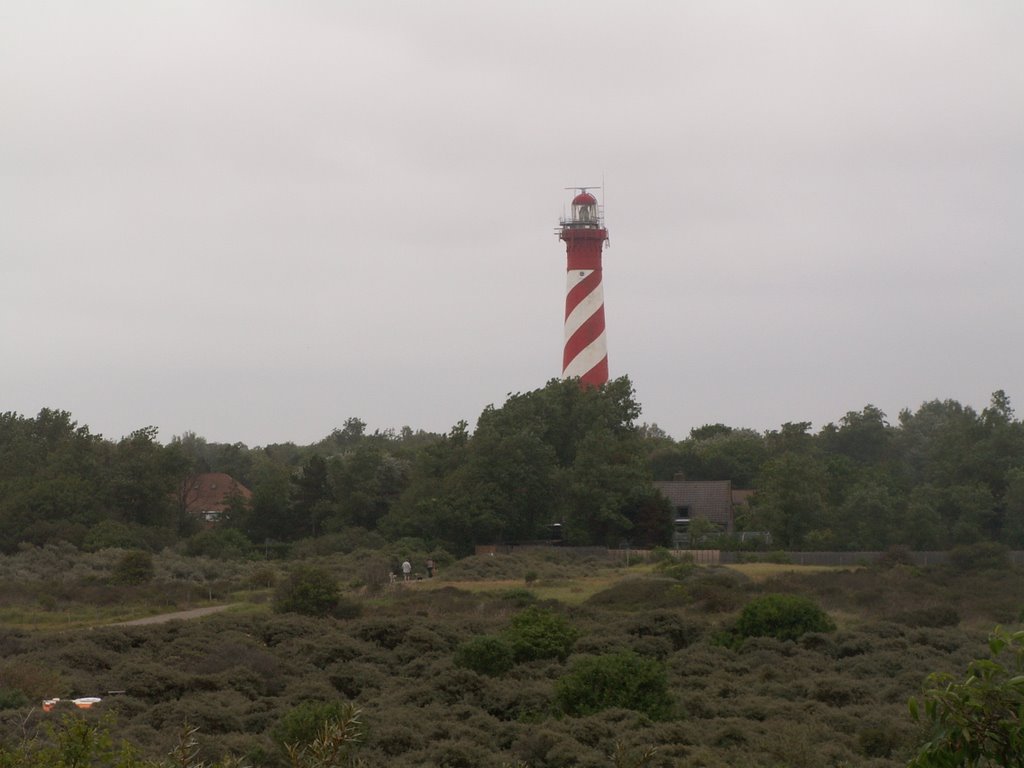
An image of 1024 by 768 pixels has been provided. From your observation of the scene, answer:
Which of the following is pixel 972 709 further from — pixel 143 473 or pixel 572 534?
pixel 143 473

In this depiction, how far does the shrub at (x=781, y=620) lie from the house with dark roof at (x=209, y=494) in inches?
1405

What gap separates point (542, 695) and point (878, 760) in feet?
21.5

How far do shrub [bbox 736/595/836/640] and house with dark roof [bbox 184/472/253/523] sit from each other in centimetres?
3568

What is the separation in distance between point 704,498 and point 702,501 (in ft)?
1.02

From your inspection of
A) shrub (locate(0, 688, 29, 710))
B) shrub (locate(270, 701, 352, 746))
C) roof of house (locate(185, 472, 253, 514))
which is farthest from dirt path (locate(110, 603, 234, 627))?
roof of house (locate(185, 472, 253, 514))

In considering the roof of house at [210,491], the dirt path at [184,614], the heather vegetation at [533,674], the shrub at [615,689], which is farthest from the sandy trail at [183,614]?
the roof of house at [210,491]

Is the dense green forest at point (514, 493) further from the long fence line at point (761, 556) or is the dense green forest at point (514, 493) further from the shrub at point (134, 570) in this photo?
the shrub at point (134, 570)

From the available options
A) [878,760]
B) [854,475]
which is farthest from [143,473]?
[878,760]

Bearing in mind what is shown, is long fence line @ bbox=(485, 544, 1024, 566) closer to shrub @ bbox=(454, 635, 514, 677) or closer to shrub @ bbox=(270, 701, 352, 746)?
shrub @ bbox=(454, 635, 514, 677)

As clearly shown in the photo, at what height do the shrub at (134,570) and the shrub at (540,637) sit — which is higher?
the shrub at (134,570)

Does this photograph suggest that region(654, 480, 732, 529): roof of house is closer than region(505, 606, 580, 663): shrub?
No

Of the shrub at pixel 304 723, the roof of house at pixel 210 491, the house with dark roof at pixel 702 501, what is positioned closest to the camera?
the shrub at pixel 304 723

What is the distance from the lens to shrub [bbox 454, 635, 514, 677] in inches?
854

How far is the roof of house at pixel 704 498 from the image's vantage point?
194ft
